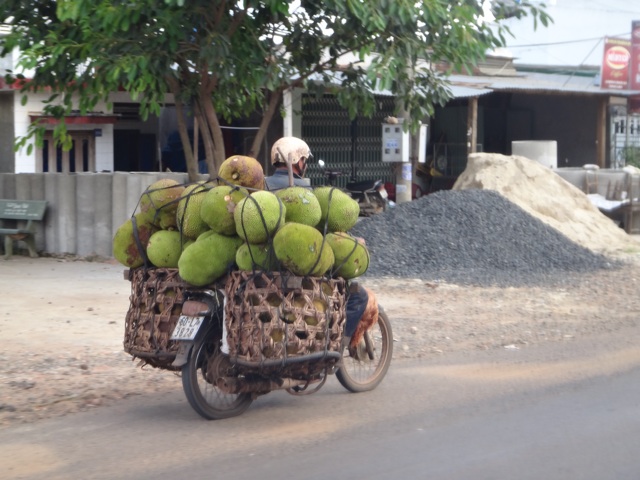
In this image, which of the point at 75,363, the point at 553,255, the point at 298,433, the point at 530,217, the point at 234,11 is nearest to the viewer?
the point at 298,433

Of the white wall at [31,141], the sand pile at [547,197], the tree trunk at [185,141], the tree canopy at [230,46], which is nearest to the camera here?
the tree canopy at [230,46]

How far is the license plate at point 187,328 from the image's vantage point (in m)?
5.71

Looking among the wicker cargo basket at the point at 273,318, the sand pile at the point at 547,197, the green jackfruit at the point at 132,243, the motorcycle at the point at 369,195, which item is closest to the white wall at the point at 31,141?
the motorcycle at the point at 369,195

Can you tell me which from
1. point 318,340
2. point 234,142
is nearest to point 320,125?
point 234,142

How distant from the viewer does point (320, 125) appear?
20.5 m

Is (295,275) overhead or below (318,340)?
overhead

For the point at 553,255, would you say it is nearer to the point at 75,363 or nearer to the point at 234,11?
the point at 234,11

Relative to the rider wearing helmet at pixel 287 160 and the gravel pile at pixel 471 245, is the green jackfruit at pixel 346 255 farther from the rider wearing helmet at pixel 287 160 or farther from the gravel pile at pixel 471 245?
the gravel pile at pixel 471 245

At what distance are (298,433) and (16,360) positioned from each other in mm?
2971

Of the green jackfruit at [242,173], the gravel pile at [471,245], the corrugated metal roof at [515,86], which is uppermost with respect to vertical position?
the corrugated metal roof at [515,86]

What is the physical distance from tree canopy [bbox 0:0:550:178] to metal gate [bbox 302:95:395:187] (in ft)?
26.2

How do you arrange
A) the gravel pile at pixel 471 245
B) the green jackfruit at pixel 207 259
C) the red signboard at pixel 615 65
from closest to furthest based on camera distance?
the green jackfruit at pixel 207 259 < the gravel pile at pixel 471 245 < the red signboard at pixel 615 65

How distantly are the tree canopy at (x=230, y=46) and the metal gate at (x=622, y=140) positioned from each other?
14.8 m

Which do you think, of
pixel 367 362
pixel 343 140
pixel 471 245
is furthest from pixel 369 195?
pixel 367 362
